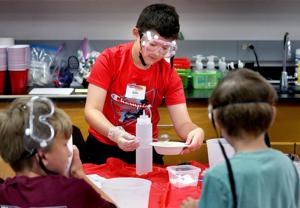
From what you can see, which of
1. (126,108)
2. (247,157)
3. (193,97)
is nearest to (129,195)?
(247,157)

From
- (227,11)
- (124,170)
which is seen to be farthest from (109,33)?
(124,170)

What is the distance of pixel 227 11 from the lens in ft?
13.3

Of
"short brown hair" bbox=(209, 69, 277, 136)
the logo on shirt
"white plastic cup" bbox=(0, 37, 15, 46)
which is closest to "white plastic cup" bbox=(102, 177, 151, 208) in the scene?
"short brown hair" bbox=(209, 69, 277, 136)

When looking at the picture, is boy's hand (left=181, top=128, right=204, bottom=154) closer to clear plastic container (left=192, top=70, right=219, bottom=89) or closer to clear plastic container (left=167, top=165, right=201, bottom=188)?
clear plastic container (left=167, top=165, right=201, bottom=188)

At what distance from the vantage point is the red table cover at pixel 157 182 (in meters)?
1.93

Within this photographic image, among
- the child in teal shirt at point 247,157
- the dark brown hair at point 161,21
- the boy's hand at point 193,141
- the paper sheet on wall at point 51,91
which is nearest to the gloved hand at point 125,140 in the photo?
the boy's hand at point 193,141

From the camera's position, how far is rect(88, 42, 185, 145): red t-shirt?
246 centimetres

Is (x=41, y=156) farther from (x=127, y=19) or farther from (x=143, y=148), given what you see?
(x=127, y=19)

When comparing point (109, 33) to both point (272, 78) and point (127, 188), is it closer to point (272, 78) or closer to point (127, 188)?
point (272, 78)

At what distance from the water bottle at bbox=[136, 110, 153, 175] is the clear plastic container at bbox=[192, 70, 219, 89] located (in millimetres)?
1492

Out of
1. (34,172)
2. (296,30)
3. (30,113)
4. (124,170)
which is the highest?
(296,30)

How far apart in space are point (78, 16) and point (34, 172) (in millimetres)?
2579

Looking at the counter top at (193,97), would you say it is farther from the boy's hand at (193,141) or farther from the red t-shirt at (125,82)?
the boy's hand at (193,141)

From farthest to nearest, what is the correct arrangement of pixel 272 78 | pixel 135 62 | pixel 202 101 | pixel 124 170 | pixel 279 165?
pixel 272 78, pixel 202 101, pixel 135 62, pixel 124 170, pixel 279 165
